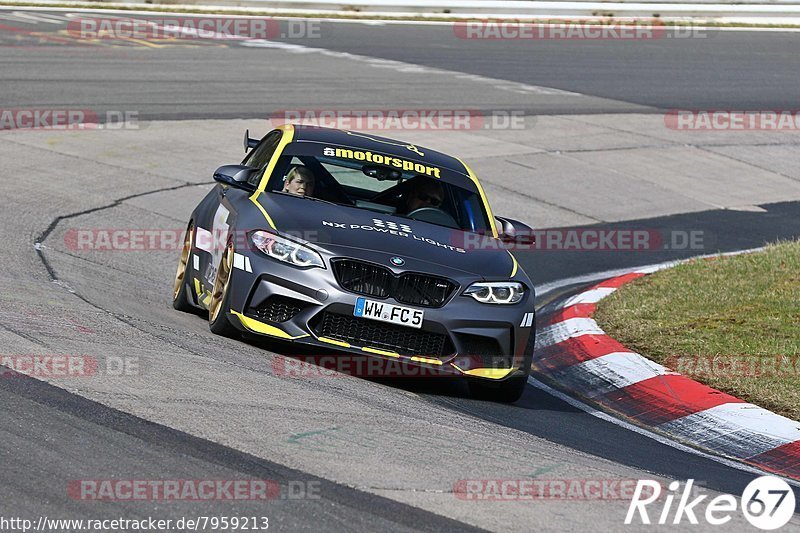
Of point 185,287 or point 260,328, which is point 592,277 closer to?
point 185,287

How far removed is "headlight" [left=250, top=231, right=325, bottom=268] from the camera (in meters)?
7.57

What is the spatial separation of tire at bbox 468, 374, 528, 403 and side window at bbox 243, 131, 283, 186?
217cm

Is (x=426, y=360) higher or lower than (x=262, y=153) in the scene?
lower

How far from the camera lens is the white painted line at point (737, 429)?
7.27m

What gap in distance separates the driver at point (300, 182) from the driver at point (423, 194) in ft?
2.19

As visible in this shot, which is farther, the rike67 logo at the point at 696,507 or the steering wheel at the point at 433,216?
the steering wheel at the point at 433,216

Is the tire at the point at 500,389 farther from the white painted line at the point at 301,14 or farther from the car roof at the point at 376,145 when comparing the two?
the white painted line at the point at 301,14

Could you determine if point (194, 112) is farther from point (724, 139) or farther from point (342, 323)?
point (342, 323)

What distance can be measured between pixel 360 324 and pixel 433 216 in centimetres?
158

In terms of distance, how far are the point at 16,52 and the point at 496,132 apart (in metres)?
8.48

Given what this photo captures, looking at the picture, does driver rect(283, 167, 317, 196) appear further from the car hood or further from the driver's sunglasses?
the driver's sunglasses

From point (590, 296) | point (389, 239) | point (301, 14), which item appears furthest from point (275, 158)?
point (301, 14)

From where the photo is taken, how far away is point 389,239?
7902 mm

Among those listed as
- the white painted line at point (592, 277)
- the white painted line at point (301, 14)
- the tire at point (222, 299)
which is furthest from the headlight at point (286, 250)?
the white painted line at point (301, 14)
